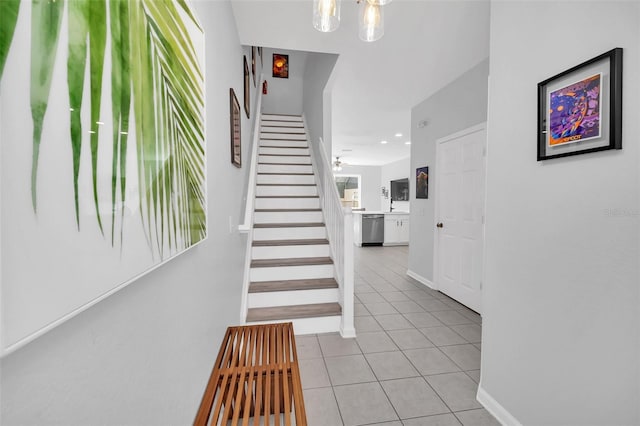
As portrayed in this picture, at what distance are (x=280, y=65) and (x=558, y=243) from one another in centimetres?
657

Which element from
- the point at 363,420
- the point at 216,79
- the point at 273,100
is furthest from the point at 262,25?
the point at 273,100

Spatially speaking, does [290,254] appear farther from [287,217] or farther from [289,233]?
[287,217]

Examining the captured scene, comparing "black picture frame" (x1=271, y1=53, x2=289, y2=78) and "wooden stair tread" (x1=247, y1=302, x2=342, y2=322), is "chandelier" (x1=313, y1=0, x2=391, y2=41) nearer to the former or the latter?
"wooden stair tread" (x1=247, y1=302, x2=342, y2=322)

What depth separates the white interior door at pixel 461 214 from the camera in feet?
10.4

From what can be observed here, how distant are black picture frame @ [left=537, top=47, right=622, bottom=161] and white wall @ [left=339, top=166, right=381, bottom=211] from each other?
10249 mm

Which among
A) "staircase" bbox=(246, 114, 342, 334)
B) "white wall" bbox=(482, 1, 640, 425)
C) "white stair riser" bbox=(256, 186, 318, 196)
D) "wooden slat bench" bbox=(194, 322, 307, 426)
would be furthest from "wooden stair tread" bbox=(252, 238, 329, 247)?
"white wall" bbox=(482, 1, 640, 425)

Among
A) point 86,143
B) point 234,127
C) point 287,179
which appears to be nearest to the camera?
point 86,143

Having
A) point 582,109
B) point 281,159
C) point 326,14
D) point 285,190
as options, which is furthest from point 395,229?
point 326,14

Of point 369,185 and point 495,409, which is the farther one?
point 369,185

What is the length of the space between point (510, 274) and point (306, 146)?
4172mm

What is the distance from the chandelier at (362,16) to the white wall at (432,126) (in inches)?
84.3

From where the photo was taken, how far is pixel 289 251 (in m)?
3.24

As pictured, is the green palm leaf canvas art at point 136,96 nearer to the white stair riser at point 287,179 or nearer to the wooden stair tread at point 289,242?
the wooden stair tread at point 289,242

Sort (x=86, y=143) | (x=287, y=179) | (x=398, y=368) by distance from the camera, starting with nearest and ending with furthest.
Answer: (x=86, y=143) < (x=398, y=368) < (x=287, y=179)
